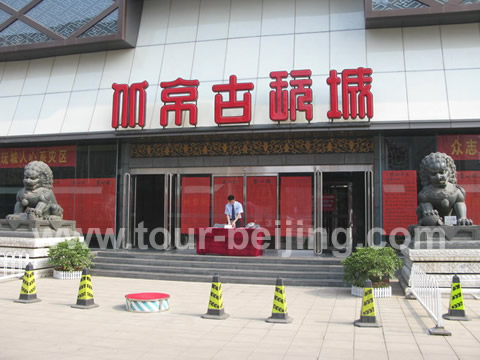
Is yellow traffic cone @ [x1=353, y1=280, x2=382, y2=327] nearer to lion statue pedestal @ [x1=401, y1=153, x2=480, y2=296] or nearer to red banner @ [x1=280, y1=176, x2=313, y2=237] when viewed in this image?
lion statue pedestal @ [x1=401, y1=153, x2=480, y2=296]

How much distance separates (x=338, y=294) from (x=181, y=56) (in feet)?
27.9

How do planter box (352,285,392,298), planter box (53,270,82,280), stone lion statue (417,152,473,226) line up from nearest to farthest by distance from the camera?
1. planter box (352,285,392,298)
2. stone lion statue (417,152,473,226)
3. planter box (53,270,82,280)

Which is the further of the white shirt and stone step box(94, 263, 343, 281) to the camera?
the white shirt

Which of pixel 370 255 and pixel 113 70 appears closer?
pixel 370 255

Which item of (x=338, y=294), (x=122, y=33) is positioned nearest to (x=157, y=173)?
(x=122, y=33)

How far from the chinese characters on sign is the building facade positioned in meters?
0.04

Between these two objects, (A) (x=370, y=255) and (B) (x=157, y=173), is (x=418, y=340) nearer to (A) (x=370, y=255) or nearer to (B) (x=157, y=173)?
(A) (x=370, y=255)

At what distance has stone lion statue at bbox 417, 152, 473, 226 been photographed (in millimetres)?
8922

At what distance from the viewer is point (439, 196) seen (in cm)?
898

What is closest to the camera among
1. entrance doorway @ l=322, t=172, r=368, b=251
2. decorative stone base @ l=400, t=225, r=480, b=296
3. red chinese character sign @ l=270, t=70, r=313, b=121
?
decorative stone base @ l=400, t=225, r=480, b=296

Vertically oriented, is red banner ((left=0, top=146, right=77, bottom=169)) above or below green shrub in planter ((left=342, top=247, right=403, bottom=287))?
above

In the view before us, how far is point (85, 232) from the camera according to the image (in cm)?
1431

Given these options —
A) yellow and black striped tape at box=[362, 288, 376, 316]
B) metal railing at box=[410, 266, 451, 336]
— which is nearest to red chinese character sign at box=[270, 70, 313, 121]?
metal railing at box=[410, 266, 451, 336]

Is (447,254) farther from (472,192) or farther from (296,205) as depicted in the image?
(296,205)
